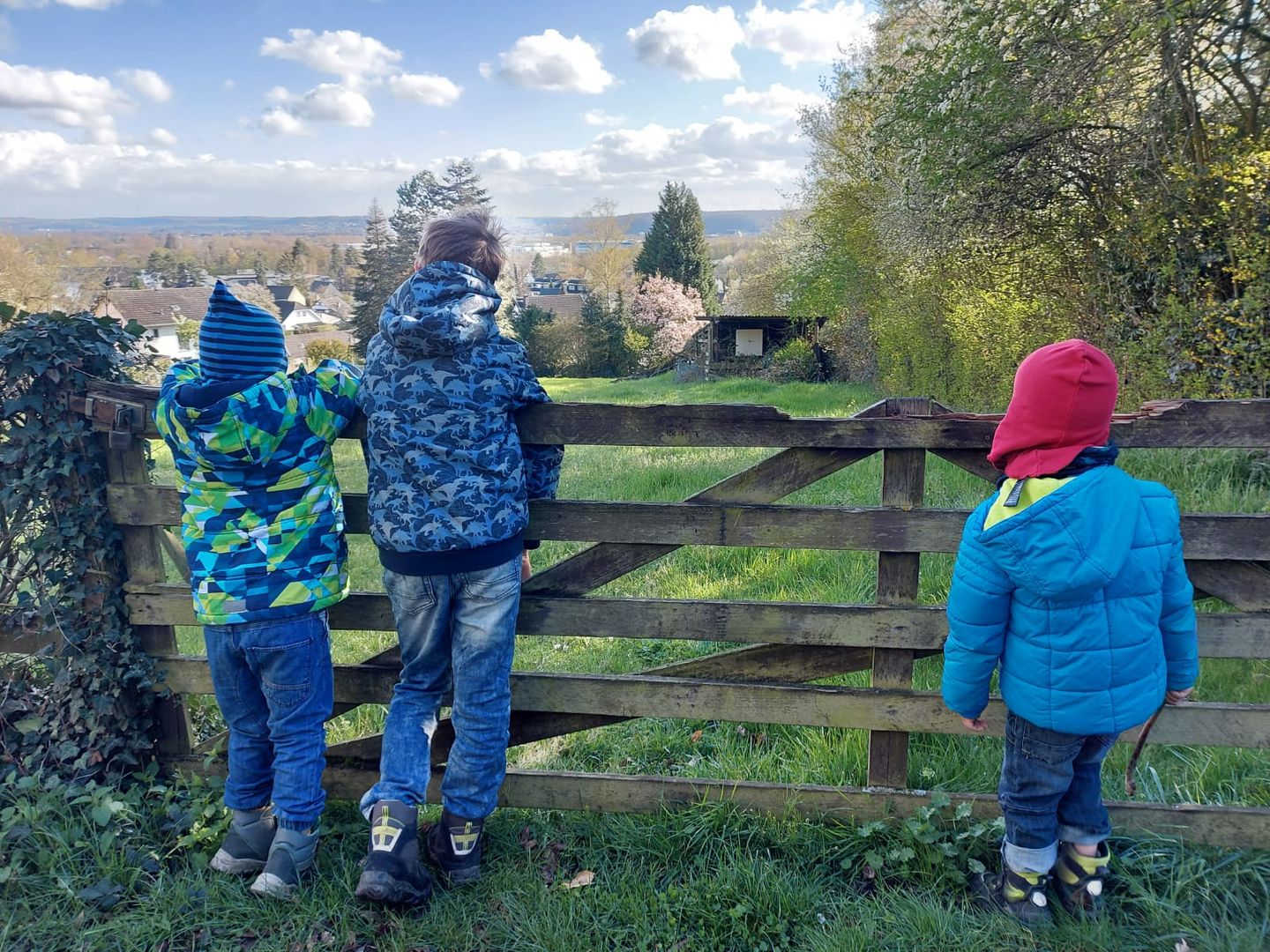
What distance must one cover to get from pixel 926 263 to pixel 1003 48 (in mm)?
4738

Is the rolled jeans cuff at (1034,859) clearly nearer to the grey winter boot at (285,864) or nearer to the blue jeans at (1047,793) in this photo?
the blue jeans at (1047,793)

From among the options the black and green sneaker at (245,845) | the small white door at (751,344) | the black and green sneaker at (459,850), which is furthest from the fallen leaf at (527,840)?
the small white door at (751,344)

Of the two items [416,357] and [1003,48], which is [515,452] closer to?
[416,357]

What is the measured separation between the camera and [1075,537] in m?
2.19

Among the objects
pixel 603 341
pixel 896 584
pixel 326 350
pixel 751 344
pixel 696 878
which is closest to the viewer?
pixel 696 878

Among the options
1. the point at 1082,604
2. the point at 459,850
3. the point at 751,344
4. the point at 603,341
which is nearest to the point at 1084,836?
the point at 1082,604

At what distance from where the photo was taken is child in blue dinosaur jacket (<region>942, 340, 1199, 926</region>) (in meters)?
2.22

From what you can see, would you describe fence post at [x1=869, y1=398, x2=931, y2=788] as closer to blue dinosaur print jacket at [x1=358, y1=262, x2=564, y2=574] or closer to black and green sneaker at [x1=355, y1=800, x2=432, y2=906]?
blue dinosaur print jacket at [x1=358, y1=262, x2=564, y2=574]

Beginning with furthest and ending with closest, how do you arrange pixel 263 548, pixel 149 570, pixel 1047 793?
pixel 149 570
pixel 263 548
pixel 1047 793

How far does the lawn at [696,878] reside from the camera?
258cm

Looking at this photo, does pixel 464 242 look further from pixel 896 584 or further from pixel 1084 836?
pixel 1084 836

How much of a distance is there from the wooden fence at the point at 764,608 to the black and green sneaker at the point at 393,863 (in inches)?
19.9

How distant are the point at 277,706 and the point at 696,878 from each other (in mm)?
1600

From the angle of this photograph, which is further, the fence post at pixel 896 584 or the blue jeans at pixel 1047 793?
Result: the fence post at pixel 896 584
